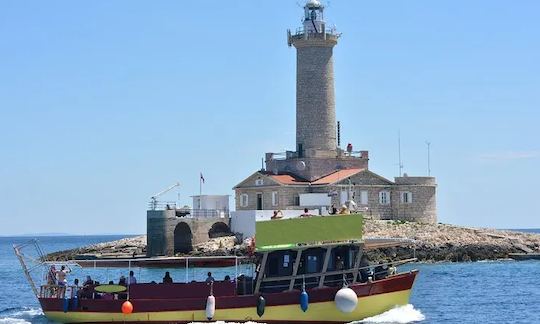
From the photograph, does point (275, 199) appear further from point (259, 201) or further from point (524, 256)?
point (524, 256)

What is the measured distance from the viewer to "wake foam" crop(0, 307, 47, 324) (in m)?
32.8

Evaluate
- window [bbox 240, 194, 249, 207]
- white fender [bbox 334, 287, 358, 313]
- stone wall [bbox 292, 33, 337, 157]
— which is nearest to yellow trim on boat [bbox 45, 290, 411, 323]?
white fender [bbox 334, 287, 358, 313]

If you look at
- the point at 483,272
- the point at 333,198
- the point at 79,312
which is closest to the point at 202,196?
the point at 333,198

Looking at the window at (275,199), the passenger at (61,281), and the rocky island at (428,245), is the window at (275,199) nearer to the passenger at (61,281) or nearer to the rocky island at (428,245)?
the rocky island at (428,245)

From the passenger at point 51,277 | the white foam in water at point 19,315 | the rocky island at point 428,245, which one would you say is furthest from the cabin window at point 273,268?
the rocky island at point 428,245

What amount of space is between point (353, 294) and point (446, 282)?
20029 mm

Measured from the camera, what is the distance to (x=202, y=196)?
227 feet

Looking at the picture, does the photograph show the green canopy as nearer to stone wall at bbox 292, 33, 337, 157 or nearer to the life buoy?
the life buoy

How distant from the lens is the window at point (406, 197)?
225 feet

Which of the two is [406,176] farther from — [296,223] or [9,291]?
[296,223]

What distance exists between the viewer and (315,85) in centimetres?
6706

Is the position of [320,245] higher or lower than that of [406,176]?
lower

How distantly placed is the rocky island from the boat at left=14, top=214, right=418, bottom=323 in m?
28.0

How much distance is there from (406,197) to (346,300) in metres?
40.7
